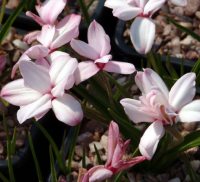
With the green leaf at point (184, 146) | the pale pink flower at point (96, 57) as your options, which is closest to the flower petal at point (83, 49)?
the pale pink flower at point (96, 57)

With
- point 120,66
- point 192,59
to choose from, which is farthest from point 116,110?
point 192,59

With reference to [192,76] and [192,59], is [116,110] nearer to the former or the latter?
[192,76]

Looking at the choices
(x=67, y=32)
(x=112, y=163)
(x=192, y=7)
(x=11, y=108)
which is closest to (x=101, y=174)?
(x=112, y=163)

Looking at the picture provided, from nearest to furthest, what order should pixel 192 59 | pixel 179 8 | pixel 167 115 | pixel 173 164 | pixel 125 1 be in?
1. pixel 167 115
2. pixel 125 1
3. pixel 173 164
4. pixel 192 59
5. pixel 179 8

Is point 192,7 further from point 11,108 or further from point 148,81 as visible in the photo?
point 148,81

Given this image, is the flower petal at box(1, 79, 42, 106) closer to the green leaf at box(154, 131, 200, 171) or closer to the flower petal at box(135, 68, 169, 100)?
the flower petal at box(135, 68, 169, 100)

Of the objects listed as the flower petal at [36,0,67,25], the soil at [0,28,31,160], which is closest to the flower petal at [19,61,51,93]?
the flower petal at [36,0,67,25]

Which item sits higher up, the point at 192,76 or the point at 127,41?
the point at 192,76
